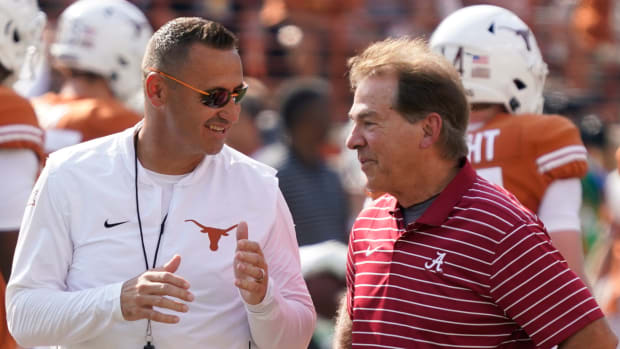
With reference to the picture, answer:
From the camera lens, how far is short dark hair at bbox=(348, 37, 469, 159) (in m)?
3.16

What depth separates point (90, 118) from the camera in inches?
204

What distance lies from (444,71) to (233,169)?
0.80 m

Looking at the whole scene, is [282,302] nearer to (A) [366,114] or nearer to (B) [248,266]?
(B) [248,266]

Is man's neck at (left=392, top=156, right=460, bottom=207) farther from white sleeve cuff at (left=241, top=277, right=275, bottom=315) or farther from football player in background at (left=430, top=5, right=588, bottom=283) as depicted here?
football player in background at (left=430, top=5, right=588, bottom=283)

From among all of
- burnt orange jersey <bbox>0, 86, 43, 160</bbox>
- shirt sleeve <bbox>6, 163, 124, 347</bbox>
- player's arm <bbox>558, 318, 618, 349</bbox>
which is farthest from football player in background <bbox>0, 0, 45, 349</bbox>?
player's arm <bbox>558, 318, 618, 349</bbox>

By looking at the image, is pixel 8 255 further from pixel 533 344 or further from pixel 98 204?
pixel 533 344

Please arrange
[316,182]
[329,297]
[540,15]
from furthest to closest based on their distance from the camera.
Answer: [540,15] < [316,182] < [329,297]

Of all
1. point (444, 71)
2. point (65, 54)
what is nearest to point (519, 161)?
point (444, 71)

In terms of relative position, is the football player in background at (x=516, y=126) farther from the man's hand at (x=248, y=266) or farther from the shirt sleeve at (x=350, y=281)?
the man's hand at (x=248, y=266)

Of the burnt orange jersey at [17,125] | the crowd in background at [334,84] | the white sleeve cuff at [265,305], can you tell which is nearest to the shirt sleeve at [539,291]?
the white sleeve cuff at [265,305]

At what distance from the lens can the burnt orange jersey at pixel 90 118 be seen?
203 inches

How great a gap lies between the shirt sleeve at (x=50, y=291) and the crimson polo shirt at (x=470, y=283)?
842mm

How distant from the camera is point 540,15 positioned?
48.4 ft

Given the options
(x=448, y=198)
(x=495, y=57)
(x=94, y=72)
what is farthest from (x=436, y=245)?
(x=94, y=72)
